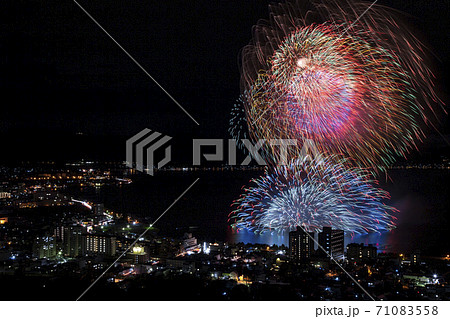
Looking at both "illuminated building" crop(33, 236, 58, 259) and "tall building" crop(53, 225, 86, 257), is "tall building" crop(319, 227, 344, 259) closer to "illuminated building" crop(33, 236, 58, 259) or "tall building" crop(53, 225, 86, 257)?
"tall building" crop(53, 225, 86, 257)

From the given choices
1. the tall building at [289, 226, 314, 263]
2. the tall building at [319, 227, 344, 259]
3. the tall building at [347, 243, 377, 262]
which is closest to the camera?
the tall building at [289, 226, 314, 263]

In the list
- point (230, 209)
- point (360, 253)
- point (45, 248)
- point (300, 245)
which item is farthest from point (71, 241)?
point (230, 209)

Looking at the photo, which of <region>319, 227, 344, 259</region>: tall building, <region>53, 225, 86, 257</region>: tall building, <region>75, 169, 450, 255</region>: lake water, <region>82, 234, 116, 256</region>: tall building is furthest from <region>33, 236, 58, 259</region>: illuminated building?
<region>319, 227, 344, 259</region>: tall building

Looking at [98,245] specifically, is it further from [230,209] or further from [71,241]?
[230,209]

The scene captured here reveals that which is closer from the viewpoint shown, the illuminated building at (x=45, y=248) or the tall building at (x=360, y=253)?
the tall building at (x=360, y=253)

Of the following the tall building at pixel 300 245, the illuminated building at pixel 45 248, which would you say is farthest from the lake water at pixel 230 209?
the illuminated building at pixel 45 248

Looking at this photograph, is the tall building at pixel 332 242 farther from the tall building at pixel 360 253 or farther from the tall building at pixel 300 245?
the tall building at pixel 300 245
